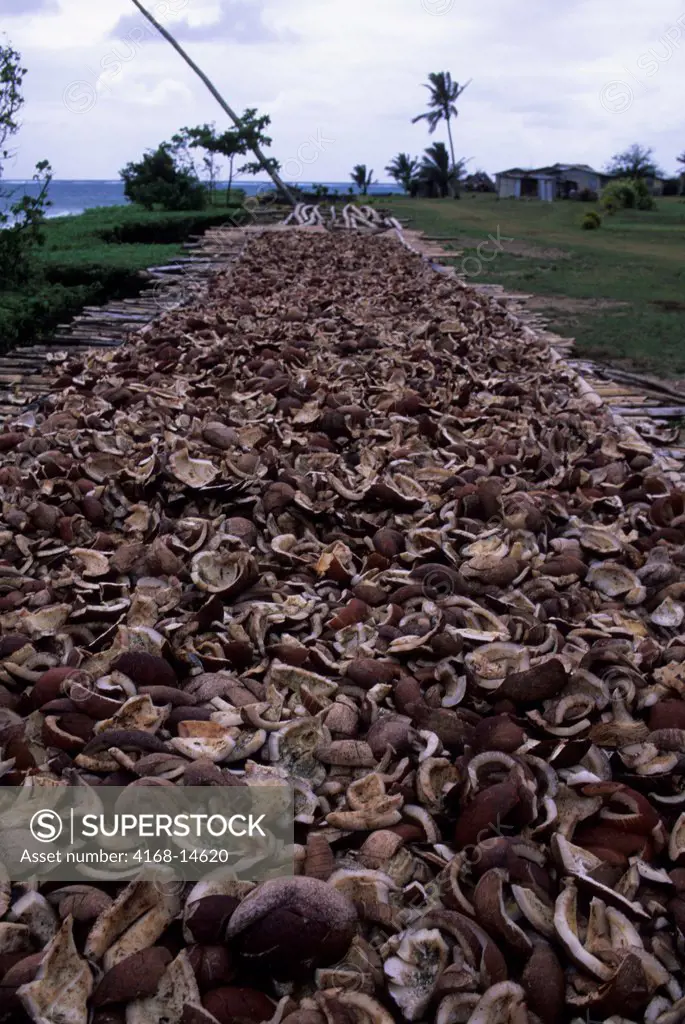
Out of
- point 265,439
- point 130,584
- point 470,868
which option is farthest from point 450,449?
point 470,868

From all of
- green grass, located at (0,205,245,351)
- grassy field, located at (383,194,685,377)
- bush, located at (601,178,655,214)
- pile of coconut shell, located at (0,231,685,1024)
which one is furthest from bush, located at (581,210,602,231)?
pile of coconut shell, located at (0,231,685,1024)

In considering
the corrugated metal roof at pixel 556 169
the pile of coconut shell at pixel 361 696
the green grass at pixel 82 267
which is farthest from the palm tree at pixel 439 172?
the pile of coconut shell at pixel 361 696

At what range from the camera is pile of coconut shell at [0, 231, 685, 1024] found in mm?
1256

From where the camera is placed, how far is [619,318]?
802 centimetres

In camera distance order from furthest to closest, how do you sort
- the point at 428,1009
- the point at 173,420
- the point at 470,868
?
1. the point at 173,420
2. the point at 470,868
3. the point at 428,1009

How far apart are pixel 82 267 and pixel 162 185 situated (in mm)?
11907

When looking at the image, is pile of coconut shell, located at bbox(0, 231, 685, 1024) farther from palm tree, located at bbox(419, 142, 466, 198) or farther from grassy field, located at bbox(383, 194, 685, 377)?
palm tree, located at bbox(419, 142, 466, 198)

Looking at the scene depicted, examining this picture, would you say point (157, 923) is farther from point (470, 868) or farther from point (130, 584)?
point (130, 584)

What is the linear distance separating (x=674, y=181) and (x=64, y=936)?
4678cm

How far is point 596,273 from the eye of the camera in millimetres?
11328

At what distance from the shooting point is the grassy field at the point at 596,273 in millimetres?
7012

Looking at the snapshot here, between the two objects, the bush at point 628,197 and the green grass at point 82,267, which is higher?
the bush at point 628,197

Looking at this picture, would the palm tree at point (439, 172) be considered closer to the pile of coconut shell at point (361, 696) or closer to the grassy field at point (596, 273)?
the grassy field at point (596, 273)

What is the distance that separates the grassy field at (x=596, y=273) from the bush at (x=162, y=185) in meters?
4.78
